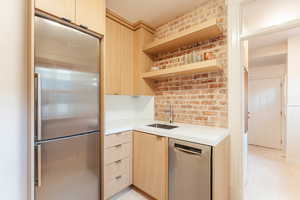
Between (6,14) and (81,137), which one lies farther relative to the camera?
(81,137)

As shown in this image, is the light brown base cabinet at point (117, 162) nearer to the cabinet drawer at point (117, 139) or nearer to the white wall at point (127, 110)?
the cabinet drawer at point (117, 139)

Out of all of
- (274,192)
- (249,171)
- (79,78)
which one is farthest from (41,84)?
(249,171)

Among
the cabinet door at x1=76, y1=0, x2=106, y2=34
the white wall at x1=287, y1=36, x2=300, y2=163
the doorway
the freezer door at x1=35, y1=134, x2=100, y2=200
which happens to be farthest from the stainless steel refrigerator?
the white wall at x1=287, y1=36, x2=300, y2=163

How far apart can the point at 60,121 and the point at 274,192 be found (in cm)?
291

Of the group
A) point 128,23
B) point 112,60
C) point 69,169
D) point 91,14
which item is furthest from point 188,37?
point 69,169

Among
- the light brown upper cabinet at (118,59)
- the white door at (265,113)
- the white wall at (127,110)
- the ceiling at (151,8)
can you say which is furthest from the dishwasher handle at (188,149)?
the white door at (265,113)

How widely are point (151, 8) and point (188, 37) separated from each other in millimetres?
717

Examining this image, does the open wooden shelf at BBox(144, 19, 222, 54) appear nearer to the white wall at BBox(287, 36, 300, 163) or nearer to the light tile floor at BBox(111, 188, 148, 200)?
the light tile floor at BBox(111, 188, 148, 200)

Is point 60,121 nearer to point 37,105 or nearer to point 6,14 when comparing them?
point 37,105

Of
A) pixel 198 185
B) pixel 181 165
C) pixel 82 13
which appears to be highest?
pixel 82 13

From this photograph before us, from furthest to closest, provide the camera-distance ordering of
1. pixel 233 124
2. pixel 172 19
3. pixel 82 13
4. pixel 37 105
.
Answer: pixel 172 19 → pixel 233 124 → pixel 82 13 → pixel 37 105

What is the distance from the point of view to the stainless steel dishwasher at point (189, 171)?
4.42ft

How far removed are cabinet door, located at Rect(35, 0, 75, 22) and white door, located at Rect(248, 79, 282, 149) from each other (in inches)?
193

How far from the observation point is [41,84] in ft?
3.64
